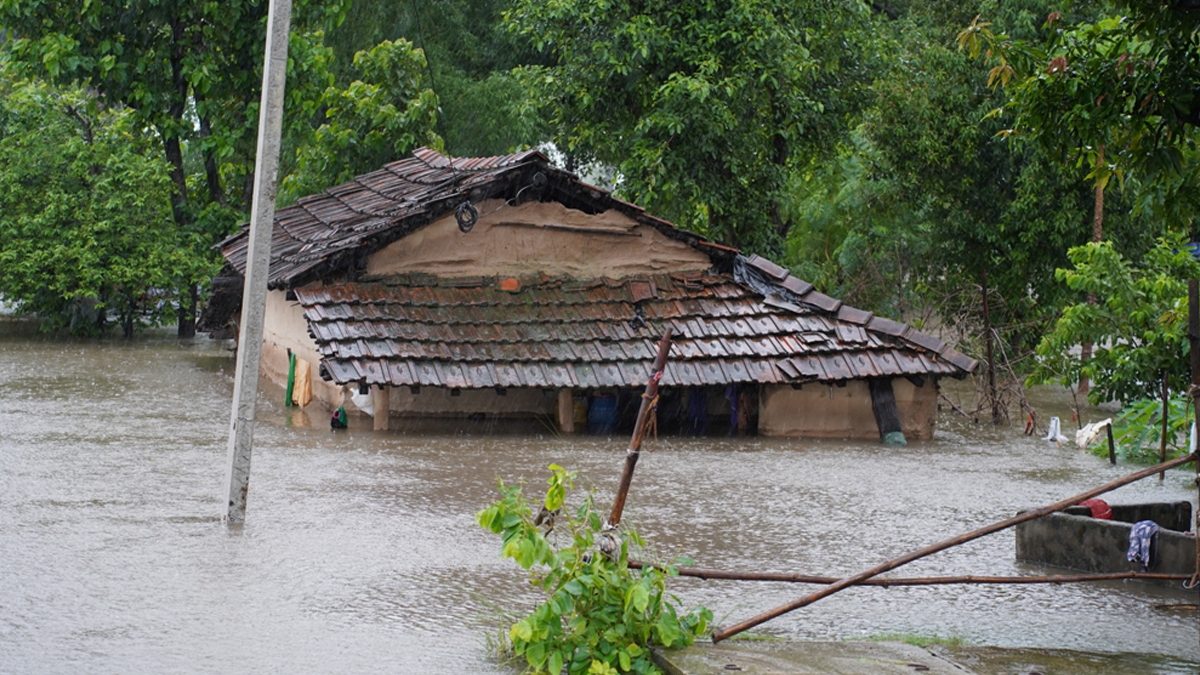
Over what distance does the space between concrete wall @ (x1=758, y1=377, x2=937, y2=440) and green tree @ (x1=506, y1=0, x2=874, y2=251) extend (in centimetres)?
537

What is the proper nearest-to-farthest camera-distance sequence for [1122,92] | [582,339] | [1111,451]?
[1122,92]
[1111,451]
[582,339]

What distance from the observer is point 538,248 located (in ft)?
54.6

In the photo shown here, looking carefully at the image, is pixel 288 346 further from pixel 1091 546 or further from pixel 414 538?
pixel 1091 546

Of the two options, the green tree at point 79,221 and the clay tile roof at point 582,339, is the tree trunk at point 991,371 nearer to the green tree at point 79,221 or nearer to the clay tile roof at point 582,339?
the clay tile roof at point 582,339

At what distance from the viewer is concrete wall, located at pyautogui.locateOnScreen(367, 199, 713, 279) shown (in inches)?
632

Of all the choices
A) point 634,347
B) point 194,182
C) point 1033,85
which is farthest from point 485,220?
point 194,182

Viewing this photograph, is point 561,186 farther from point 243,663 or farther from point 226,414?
point 243,663

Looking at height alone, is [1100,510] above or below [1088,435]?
below

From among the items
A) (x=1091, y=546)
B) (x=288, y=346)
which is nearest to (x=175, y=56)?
(x=288, y=346)

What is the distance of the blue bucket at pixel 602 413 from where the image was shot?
15734 mm

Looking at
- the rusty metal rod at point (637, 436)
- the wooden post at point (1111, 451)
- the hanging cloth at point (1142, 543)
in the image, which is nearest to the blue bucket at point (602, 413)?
the wooden post at point (1111, 451)

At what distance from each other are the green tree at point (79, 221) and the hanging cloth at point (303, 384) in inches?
384

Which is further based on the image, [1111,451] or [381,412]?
[381,412]

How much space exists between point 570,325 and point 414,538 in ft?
21.4
